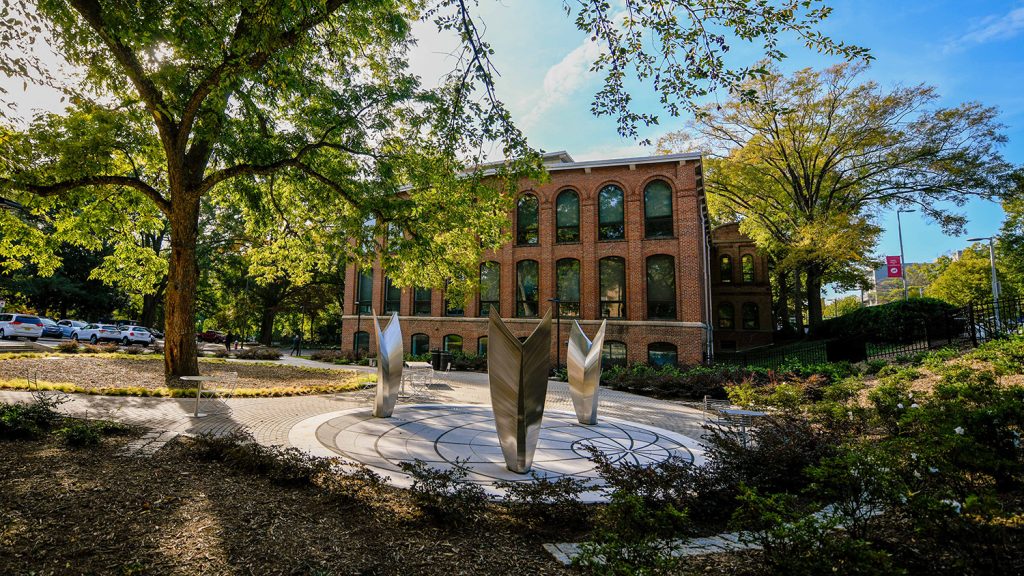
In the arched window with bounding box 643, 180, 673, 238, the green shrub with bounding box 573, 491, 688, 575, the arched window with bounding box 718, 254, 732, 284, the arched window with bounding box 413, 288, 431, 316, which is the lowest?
the green shrub with bounding box 573, 491, 688, 575

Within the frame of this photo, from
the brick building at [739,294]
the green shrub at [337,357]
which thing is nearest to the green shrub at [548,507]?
the green shrub at [337,357]

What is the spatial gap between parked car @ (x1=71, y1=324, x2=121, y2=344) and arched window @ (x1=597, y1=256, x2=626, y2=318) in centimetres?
3560

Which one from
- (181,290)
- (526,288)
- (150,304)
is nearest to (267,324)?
(150,304)

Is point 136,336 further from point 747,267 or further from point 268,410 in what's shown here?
point 747,267

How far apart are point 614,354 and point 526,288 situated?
21.1 feet

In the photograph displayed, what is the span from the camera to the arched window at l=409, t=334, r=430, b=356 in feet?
96.0

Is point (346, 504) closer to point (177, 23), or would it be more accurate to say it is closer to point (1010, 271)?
point (177, 23)

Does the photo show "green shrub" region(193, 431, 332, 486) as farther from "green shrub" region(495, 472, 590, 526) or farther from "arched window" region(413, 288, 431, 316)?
"arched window" region(413, 288, 431, 316)

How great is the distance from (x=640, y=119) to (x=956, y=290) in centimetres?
5409

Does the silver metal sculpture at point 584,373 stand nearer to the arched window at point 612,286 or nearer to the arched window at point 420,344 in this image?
the arched window at point 612,286

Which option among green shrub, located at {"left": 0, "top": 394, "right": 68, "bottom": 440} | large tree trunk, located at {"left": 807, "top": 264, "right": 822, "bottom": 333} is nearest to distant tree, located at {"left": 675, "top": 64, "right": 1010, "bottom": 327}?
large tree trunk, located at {"left": 807, "top": 264, "right": 822, "bottom": 333}

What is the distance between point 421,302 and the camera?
1191 inches

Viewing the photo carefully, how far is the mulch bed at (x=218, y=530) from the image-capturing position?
10.4 feet

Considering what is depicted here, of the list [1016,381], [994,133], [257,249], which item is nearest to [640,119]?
[1016,381]
